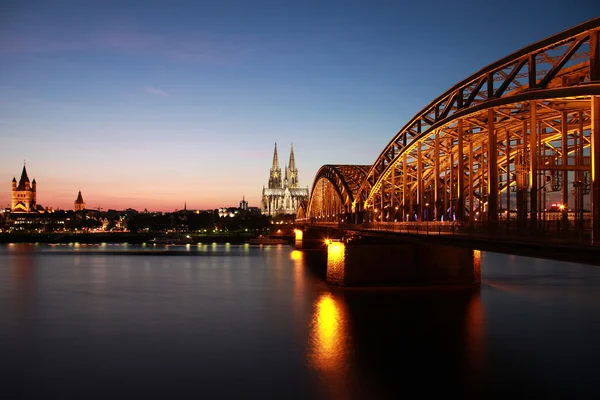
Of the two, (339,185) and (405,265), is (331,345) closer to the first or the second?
(405,265)

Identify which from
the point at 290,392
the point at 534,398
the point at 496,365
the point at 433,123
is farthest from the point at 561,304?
the point at 290,392

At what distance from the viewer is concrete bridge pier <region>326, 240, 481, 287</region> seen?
155 feet

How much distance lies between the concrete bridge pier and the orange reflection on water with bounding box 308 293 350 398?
5184mm

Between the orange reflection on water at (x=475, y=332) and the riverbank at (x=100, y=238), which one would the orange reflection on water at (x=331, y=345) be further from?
the riverbank at (x=100, y=238)

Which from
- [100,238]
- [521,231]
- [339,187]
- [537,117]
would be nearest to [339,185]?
[339,187]

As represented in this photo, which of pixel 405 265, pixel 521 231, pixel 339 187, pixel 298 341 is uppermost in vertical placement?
pixel 339 187

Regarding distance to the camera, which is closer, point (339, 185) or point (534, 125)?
point (534, 125)

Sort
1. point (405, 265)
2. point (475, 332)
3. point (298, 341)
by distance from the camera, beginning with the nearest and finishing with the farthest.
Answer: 1. point (298, 341)
2. point (475, 332)
3. point (405, 265)

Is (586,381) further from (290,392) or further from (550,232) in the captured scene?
(290,392)

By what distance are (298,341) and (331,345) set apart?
2032mm

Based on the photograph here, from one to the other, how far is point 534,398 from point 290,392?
347 inches

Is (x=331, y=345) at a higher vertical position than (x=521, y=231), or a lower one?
lower

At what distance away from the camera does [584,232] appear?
20234 millimetres

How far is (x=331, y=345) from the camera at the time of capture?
3097 cm
